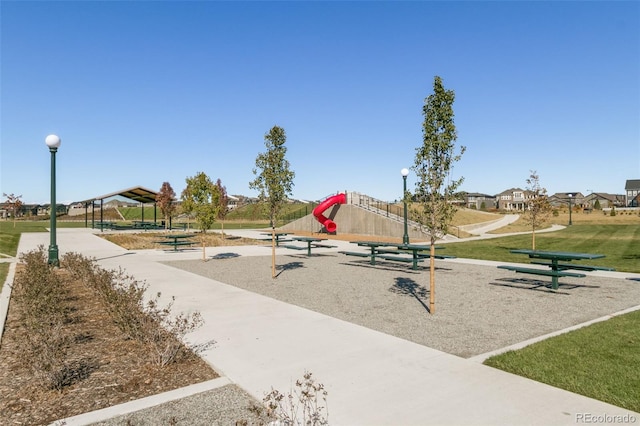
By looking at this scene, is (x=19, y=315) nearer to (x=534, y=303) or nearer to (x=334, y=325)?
(x=334, y=325)

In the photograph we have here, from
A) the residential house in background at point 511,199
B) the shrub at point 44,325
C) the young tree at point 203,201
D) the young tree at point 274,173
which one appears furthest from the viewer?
the residential house in background at point 511,199

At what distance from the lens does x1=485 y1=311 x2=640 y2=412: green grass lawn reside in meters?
4.43

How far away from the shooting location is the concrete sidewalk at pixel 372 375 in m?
3.94

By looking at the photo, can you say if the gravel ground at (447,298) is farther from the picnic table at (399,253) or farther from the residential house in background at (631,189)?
the residential house in background at (631,189)

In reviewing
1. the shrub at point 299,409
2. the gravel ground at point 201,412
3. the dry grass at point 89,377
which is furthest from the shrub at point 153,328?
the shrub at point 299,409

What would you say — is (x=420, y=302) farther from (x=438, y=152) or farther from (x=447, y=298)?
(x=438, y=152)

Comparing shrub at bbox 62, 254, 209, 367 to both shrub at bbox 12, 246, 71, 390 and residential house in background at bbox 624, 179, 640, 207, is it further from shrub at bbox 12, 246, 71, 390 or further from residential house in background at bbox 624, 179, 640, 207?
residential house in background at bbox 624, 179, 640, 207

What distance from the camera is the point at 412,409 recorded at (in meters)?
4.05

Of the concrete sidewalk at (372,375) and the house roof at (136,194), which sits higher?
the house roof at (136,194)

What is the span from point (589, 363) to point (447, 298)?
180 inches

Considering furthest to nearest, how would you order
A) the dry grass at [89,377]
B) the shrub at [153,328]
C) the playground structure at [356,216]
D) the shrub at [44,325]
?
1. the playground structure at [356,216]
2. the shrub at [153,328]
3. the shrub at [44,325]
4. the dry grass at [89,377]

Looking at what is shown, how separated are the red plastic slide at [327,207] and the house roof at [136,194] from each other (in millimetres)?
14411

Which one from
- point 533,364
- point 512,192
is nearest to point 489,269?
point 533,364

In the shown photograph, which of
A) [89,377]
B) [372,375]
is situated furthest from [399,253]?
[89,377]
